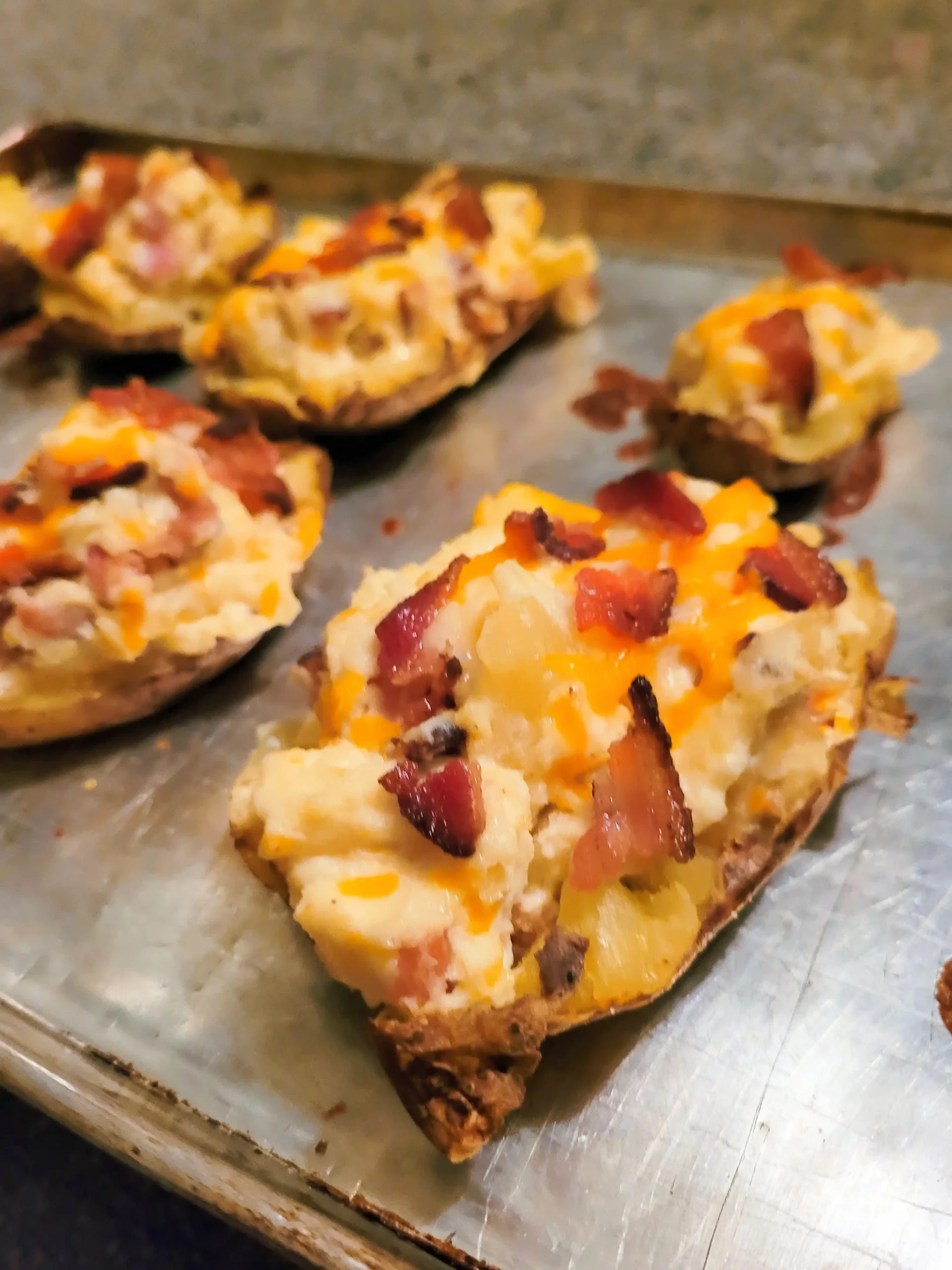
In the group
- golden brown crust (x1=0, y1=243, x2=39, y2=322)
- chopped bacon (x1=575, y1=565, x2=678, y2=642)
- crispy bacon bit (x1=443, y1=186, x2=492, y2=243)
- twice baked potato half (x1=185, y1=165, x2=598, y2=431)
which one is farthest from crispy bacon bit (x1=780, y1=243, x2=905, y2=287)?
golden brown crust (x1=0, y1=243, x2=39, y2=322)

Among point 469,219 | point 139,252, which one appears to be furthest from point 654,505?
point 139,252

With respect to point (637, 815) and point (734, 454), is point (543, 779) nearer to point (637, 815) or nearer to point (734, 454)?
point (637, 815)

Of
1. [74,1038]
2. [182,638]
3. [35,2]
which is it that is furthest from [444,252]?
[35,2]

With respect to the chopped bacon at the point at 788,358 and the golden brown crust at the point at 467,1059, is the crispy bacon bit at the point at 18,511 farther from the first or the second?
the chopped bacon at the point at 788,358

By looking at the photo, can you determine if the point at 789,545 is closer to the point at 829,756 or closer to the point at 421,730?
the point at 829,756

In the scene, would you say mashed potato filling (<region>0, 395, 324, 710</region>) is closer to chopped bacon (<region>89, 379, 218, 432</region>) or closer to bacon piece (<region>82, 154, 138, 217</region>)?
chopped bacon (<region>89, 379, 218, 432</region>)

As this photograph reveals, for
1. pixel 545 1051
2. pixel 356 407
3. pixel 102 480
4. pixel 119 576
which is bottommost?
pixel 545 1051

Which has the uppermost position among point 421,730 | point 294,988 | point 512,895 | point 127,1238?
point 421,730
